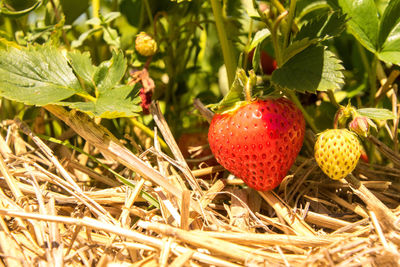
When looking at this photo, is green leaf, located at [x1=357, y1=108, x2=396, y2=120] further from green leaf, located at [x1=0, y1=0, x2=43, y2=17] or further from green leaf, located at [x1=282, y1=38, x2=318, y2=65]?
green leaf, located at [x1=0, y1=0, x2=43, y2=17]

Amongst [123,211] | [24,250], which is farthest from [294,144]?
[24,250]

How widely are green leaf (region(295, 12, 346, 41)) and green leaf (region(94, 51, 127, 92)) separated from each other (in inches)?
13.4

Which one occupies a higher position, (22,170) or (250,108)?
(250,108)

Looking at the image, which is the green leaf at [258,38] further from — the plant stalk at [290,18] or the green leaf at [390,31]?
the green leaf at [390,31]

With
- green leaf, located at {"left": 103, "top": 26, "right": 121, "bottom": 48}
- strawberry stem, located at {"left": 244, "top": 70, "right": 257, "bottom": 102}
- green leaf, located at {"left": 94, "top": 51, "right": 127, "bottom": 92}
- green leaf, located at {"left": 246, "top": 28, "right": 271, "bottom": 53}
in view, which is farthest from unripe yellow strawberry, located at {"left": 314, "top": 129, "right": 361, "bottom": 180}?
green leaf, located at {"left": 103, "top": 26, "right": 121, "bottom": 48}

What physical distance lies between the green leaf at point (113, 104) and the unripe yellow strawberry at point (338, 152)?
302 mm

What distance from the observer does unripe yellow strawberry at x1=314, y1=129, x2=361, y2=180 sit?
0.61 m

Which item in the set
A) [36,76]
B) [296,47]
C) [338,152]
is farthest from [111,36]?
[338,152]

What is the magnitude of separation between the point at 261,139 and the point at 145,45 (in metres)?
0.38

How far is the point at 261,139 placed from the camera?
2.08 feet

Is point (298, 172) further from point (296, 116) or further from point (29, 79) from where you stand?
point (29, 79)

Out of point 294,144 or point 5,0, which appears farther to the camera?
point 5,0

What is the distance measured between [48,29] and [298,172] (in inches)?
23.6

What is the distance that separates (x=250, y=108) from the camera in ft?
2.11
